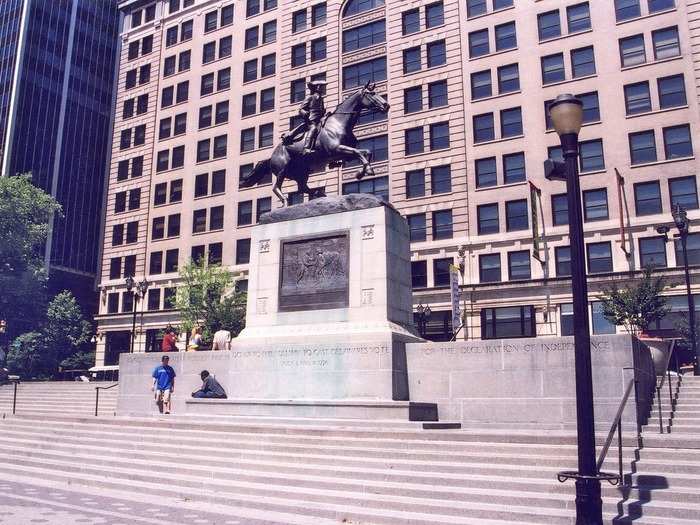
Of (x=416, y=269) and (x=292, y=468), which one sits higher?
(x=416, y=269)

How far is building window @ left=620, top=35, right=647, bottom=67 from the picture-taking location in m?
46.1

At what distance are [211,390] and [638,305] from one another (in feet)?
91.4

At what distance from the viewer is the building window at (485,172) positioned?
49.8m

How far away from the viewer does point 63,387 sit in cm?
4175

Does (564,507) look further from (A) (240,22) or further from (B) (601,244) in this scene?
(A) (240,22)

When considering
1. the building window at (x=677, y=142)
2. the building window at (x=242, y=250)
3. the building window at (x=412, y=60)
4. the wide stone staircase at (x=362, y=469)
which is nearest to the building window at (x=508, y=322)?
the building window at (x=677, y=142)

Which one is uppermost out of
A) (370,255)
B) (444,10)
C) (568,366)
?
(444,10)

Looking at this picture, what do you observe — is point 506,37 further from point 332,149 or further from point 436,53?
point 332,149

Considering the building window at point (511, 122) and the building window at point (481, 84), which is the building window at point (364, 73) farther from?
the building window at point (511, 122)

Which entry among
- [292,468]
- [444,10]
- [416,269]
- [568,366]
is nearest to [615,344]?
[568,366]

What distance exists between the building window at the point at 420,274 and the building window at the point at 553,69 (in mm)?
17015

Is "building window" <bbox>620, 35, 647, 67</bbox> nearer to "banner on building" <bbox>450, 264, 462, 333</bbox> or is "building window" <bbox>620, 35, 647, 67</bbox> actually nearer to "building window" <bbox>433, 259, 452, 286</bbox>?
"building window" <bbox>433, 259, 452, 286</bbox>

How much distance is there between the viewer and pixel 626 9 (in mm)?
46875

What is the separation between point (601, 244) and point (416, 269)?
14046 millimetres
